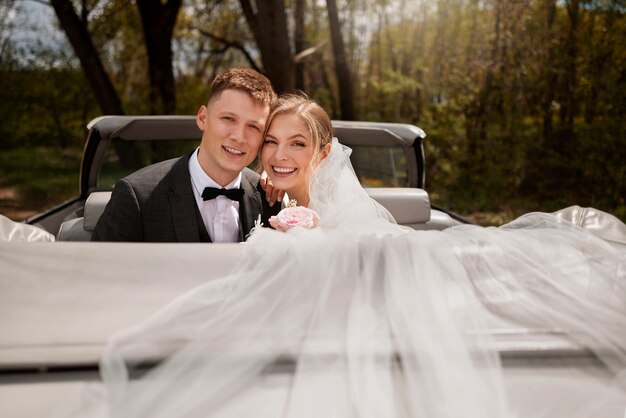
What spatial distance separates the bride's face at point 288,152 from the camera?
2201mm

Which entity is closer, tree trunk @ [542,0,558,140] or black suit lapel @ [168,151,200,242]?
black suit lapel @ [168,151,200,242]

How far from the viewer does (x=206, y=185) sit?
2.27m

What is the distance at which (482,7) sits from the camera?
348 inches

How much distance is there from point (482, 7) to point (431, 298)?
868cm

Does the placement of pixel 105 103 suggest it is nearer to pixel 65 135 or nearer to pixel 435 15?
pixel 65 135

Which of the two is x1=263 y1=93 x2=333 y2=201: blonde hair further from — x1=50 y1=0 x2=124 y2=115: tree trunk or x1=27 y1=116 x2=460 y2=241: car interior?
x1=50 y1=0 x2=124 y2=115: tree trunk

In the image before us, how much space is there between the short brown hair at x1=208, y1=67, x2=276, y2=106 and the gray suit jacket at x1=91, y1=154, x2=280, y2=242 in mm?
351

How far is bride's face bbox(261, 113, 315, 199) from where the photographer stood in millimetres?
2201

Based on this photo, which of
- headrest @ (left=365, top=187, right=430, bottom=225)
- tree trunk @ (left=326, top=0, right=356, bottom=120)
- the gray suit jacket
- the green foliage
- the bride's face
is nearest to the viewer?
the gray suit jacket

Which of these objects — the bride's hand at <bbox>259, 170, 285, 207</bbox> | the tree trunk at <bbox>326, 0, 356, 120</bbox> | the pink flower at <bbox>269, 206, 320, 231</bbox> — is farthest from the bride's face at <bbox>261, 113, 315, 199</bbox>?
the tree trunk at <bbox>326, 0, 356, 120</bbox>

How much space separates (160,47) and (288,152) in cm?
730

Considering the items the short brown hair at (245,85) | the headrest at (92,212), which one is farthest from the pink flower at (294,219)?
the headrest at (92,212)

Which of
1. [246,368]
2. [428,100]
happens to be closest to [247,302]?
[246,368]

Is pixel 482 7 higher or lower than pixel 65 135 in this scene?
higher
